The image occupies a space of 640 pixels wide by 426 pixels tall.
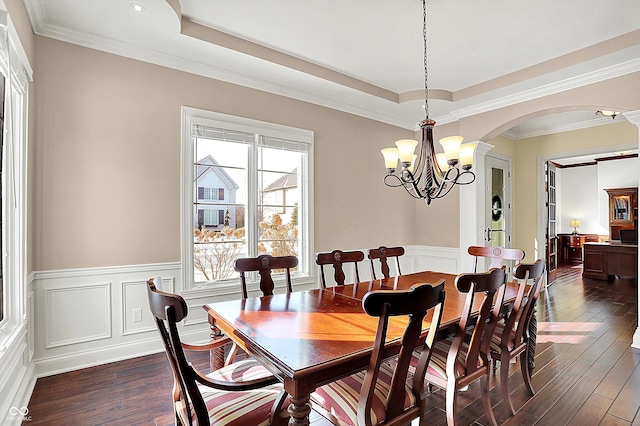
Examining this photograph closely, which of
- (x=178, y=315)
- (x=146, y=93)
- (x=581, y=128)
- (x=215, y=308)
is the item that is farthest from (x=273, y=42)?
(x=581, y=128)

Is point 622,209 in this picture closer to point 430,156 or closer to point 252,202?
point 430,156

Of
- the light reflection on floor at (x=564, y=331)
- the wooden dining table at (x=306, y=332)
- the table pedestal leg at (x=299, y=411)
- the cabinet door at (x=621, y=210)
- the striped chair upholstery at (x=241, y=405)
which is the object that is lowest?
the light reflection on floor at (x=564, y=331)

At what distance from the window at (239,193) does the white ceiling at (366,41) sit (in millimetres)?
529

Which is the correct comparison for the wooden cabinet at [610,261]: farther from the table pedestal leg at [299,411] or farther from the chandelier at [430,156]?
the table pedestal leg at [299,411]

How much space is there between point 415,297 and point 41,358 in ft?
9.68

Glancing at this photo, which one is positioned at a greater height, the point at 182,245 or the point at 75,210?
the point at 75,210

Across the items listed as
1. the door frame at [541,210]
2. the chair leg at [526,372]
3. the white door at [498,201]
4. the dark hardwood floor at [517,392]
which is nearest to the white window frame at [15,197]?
the dark hardwood floor at [517,392]

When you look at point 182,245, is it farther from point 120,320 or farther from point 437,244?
point 437,244

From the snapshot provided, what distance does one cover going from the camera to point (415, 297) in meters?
1.32

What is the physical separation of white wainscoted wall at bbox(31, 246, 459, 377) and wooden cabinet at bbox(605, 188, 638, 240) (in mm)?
10540

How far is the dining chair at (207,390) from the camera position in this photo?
49.8 inches

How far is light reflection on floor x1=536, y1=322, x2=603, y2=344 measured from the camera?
3475 mm

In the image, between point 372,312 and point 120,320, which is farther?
point 120,320

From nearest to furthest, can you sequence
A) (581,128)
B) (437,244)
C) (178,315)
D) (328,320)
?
(178,315) < (328,320) < (437,244) < (581,128)
